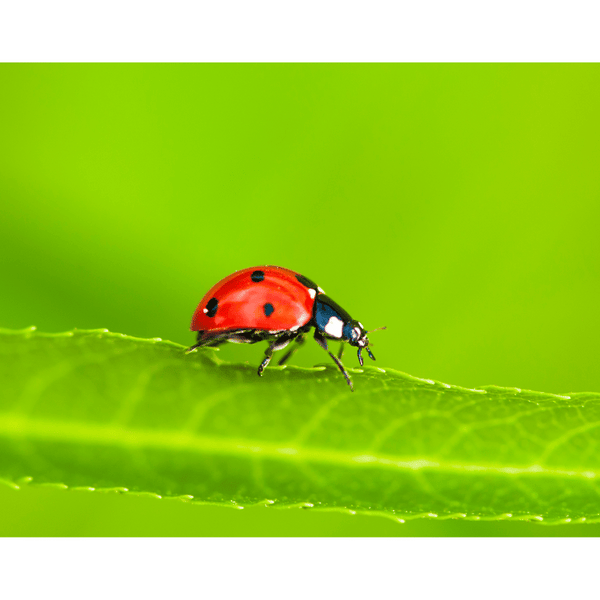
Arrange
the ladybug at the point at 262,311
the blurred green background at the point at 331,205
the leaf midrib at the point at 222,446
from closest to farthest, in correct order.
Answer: the leaf midrib at the point at 222,446, the ladybug at the point at 262,311, the blurred green background at the point at 331,205

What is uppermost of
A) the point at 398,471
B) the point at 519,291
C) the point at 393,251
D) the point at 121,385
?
the point at 393,251

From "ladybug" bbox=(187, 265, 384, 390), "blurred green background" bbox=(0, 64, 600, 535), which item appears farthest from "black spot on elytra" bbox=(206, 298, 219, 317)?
"blurred green background" bbox=(0, 64, 600, 535)

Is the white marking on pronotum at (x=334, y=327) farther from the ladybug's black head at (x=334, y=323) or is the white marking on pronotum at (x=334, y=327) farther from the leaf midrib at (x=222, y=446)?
the leaf midrib at (x=222, y=446)

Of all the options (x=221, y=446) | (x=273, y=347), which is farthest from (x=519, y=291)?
(x=221, y=446)

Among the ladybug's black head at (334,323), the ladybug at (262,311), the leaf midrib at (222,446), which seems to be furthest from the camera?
the ladybug's black head at (334,323)

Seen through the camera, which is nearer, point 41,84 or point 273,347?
point 273,347

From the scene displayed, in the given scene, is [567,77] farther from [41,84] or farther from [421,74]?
[41,84]

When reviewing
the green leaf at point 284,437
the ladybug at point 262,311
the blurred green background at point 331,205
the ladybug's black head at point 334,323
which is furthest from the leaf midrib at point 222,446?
the blurred green background at point 331,205
